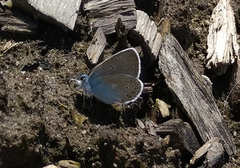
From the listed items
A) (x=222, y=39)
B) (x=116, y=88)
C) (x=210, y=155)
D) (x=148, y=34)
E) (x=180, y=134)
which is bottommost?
(x=210, y=155)

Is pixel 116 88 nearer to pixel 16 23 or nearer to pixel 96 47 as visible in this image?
pixel 96 47

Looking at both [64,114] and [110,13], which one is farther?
[110,13]

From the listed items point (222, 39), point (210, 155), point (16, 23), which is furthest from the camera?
point (222, 39)

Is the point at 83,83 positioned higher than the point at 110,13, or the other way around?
the point at 110,13

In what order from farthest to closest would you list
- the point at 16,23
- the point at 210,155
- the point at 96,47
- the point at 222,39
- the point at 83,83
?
the point at 222,39 → the point at 210,155 → the point at 96,47 → the point at 16,23 → the point at 83,83

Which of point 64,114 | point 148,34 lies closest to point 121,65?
point 64,114

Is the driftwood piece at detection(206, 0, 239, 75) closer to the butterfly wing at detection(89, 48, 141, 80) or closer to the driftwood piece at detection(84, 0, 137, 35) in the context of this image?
the driftwood piece at detection(84, 0, 137, 35)
